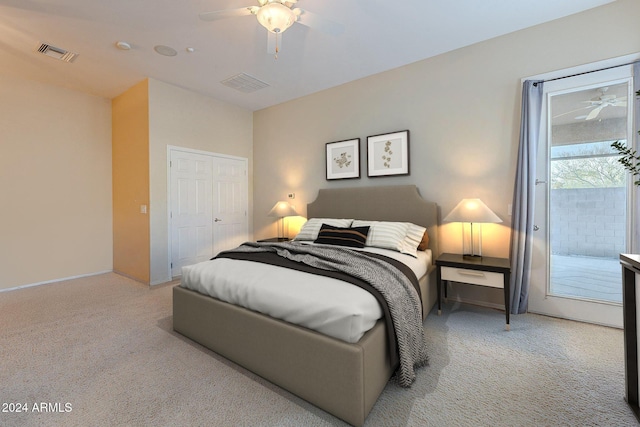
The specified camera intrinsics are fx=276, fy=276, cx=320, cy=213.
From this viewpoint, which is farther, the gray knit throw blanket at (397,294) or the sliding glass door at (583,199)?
the sliding glass door at (583,199)

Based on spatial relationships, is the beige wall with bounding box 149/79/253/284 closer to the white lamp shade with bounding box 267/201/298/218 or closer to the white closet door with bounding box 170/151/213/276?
the white closet door with bounding box 170/151/213/276

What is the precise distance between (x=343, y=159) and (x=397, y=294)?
2.59 meters

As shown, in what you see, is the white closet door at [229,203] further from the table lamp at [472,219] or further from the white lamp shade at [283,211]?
the table lamp at [472,219]

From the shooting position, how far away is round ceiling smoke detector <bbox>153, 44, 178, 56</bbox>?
3055mm

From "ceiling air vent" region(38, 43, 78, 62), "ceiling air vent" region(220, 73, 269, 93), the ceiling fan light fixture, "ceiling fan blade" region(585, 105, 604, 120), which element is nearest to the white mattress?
the ceiling fan light fixture

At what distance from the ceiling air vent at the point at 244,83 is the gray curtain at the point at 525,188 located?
324cm

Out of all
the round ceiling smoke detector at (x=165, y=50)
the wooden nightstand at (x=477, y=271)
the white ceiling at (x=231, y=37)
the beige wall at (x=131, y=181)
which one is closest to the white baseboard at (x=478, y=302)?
the wooden nightstand at (x=477, y=271)

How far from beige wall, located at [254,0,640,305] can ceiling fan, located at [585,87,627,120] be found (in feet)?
1.09

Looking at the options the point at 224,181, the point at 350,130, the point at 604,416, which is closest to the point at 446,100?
the point at 350,130

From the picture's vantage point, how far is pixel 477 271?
2.59m

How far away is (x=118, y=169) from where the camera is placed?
4.46 meters

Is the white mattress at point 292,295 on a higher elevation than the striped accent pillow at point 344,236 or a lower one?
lower

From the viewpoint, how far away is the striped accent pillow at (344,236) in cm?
306

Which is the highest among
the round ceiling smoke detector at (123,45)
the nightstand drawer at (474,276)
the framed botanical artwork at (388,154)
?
the round ceiling smoke detector at (123,45)
